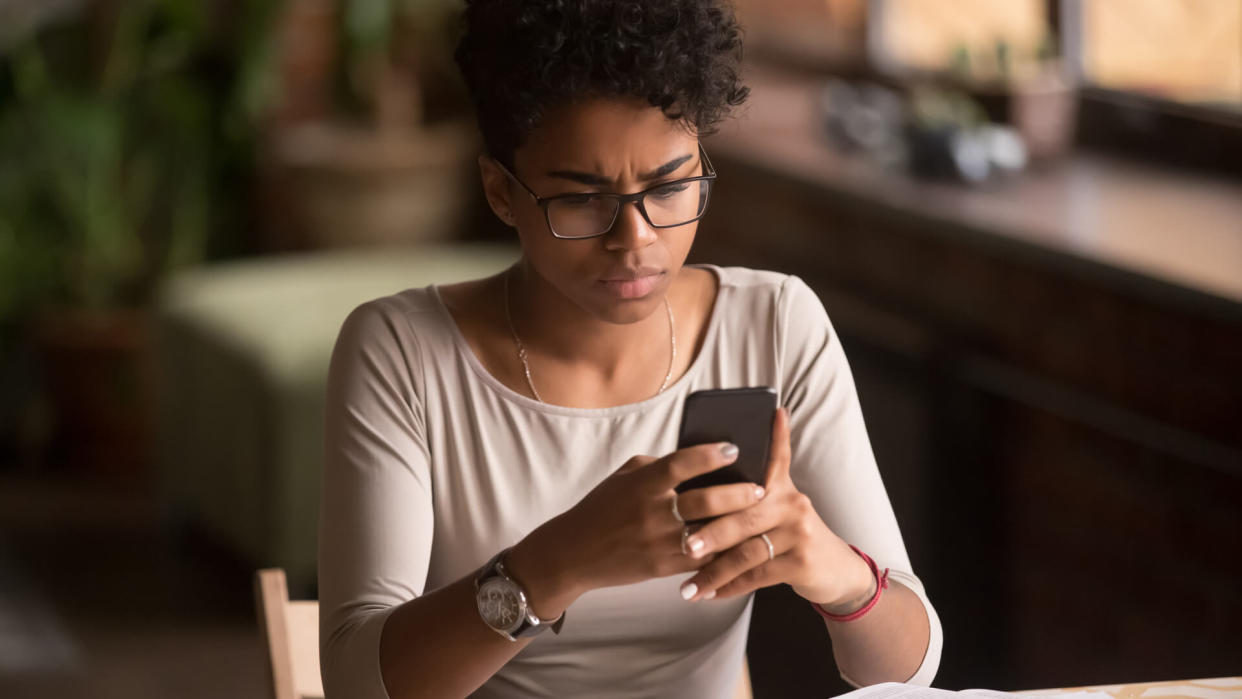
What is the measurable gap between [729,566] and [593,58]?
0.40 m

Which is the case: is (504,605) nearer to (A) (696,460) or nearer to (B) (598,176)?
(A) (696,460)

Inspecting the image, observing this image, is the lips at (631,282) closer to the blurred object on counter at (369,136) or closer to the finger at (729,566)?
the finger at (729,566)

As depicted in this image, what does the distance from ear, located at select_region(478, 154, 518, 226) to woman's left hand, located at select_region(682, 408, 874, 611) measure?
1.10ft

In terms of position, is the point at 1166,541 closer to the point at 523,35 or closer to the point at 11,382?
the point at 523,35

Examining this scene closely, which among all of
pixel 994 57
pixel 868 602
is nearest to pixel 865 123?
pixel 994 57

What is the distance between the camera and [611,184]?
1120mm

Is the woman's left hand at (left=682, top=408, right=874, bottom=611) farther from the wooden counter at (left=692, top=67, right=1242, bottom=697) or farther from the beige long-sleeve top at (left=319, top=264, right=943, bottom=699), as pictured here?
the wooden counter at (left=692, top=67, right=1242, bottom=697)

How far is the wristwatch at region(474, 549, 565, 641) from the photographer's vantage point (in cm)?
104

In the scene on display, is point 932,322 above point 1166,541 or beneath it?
above

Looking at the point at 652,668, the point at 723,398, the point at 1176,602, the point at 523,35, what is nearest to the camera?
the point at 723,398

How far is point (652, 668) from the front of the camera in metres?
1.27

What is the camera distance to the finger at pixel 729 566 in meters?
1.00

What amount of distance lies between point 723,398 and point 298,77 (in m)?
3.44

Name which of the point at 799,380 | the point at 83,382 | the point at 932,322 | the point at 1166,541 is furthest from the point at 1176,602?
the point at 83,382
